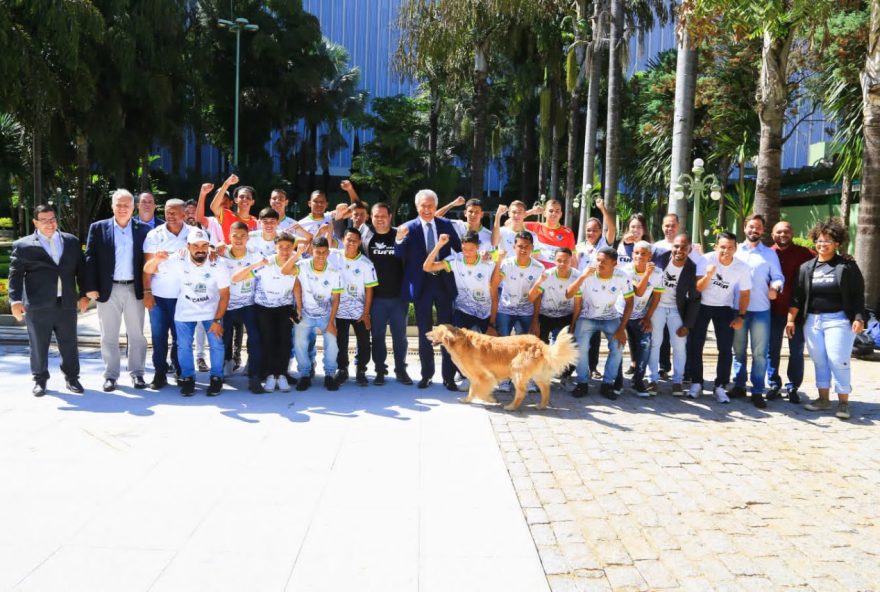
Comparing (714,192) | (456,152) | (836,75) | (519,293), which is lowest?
(519,293)

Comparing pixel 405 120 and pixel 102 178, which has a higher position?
pixel 405 120

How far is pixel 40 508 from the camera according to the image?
4074mm

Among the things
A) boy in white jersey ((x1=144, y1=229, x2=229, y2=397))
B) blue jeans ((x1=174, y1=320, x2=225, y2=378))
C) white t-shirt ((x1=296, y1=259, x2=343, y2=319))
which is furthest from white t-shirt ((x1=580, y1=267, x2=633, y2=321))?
blue jeans ((x1=174, y1=320, x2=225, y2=378))

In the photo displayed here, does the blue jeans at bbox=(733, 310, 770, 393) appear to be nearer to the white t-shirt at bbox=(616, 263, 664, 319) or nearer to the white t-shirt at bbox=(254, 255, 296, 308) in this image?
the white t-shirt at bbox=(616, 263, 664, 319)

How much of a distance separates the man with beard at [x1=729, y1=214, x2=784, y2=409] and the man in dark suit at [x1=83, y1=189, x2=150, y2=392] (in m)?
6.00

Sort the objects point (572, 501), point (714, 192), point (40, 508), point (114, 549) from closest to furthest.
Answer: point (114, 549), point (40, 508), point (572, 501), point (714, 192)

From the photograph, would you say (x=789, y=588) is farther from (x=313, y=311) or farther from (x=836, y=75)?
(x=836, y=75)

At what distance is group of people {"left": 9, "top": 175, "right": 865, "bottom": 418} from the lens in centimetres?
675

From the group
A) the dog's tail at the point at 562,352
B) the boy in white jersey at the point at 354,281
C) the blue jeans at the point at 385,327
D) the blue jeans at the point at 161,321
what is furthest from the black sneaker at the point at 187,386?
the dog's tail at the point at 562,352

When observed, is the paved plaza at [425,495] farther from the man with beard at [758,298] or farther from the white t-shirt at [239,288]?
the white t-shirt at [239,288]

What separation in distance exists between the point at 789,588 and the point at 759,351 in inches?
163

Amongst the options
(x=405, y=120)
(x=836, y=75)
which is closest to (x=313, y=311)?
(x=836, y=75)

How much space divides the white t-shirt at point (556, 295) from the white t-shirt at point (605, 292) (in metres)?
0.13

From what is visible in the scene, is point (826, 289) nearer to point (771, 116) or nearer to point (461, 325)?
point (461, 325)
